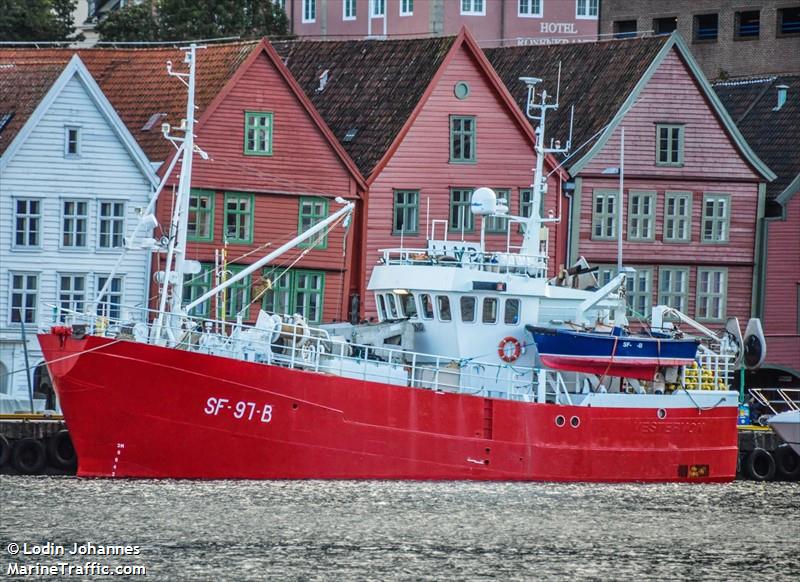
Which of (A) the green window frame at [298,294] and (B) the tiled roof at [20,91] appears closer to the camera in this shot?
(B) the tiled roof at [20,91]

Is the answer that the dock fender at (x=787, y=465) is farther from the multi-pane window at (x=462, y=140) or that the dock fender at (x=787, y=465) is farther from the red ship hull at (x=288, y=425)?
the multi-pane window at (x=462, y=140)

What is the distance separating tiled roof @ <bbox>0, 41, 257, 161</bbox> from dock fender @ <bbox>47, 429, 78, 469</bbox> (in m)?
12.6

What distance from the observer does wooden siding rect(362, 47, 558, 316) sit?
66.1m

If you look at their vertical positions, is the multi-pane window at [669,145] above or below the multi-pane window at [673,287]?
above

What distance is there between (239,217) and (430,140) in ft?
20.3

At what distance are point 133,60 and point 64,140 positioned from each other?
190 inches

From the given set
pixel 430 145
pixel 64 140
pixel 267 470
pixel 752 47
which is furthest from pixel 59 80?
pixel 752 47

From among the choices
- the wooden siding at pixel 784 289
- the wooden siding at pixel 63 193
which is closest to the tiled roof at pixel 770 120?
the wooden siding at pixel 784 289

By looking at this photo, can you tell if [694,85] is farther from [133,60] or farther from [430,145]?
[133,60]

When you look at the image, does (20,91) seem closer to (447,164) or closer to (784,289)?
(447,164)

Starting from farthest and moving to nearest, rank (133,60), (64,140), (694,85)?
1. (694,85)
2. (133,60)
3. (64,140)

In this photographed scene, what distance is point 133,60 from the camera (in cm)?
6556

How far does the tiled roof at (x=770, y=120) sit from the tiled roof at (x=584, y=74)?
5494 millimetres

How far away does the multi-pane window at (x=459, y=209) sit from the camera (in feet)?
220
